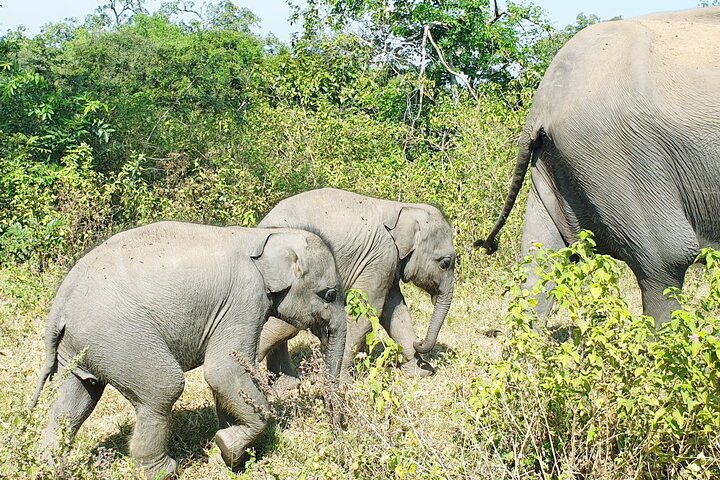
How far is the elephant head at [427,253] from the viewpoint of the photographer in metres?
6.53

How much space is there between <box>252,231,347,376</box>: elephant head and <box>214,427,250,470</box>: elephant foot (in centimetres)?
67

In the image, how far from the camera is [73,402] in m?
4.38

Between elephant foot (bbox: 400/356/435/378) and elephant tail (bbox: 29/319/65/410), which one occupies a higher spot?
elephant tail (bbox: 29/319/65/410)

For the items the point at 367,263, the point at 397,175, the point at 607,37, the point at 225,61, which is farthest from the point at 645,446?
the point at 225,61

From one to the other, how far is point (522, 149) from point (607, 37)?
81cm

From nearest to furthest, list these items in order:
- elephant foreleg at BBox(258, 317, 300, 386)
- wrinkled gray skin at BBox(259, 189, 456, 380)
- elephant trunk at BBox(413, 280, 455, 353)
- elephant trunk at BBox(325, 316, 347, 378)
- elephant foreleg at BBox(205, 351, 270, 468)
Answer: elephant foreleg at BBox(205, 351, 270, 468) < elephant trunk at BBox(325, 316, 347, 378) < elephant foreleg at BBox(258, 317, 300, 386) < wrinkled gray skin at BBox(259, 189, 456, 380) < elephant trunk at BBox(413, 280, 455, 353)

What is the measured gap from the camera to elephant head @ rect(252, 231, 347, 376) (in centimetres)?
475

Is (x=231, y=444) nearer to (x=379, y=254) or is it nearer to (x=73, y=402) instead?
(x=73, y=402)

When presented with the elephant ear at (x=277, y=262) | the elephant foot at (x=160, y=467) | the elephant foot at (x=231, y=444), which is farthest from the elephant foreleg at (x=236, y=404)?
the elephant ear at (x=277, y=262)

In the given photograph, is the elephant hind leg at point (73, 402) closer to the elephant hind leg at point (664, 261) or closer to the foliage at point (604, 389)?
the foliage at point (604, 389)

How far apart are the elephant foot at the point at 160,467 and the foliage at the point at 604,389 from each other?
1.54 m

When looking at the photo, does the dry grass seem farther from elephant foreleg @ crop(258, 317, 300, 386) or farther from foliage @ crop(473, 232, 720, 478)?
elephant foreleg @ crop(258, 317, 300, 386)

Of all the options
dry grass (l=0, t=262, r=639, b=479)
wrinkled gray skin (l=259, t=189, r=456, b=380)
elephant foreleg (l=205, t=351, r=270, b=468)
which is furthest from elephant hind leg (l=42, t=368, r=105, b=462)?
wrinkled gray skin (l=259, t=189, r=456, b=380)

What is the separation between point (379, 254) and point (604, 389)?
2917 mm
